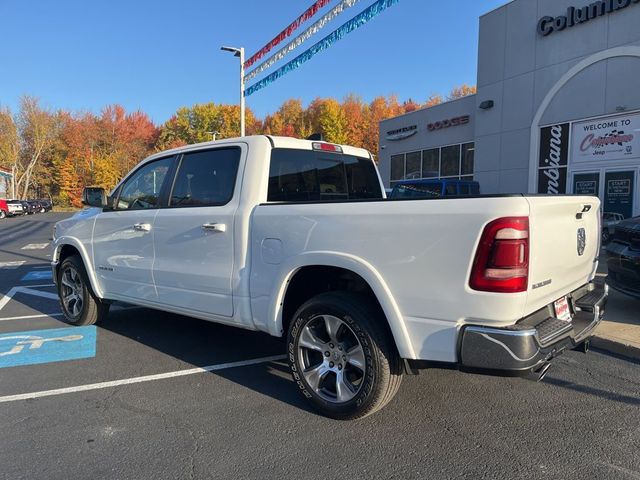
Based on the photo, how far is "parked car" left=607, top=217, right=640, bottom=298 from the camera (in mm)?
5156

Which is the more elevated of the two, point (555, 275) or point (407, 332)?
point (555, 275)

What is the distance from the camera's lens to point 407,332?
2934mm

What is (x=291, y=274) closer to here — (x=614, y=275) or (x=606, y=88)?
(x=614, y=275)

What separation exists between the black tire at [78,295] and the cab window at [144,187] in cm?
105

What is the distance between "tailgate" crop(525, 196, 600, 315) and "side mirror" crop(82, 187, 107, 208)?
4.32m

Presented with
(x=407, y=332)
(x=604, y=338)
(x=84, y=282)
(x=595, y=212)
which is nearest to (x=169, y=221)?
(x=84, y=282)

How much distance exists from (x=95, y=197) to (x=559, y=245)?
4.59m

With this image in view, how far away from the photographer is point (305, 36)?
1029cm

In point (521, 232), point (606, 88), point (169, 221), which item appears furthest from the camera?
point (606, 88)

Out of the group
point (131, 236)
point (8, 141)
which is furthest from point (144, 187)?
point (8, 141)

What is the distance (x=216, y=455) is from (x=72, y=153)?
239ft

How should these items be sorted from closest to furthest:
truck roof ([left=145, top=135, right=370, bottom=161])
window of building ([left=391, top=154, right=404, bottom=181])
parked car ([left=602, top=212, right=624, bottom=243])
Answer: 1. truck roof ([left=145, top=135, right=370, bottom=161])
2. parked car ([left=602, top=212, right=624, bottom=243])
3. window of building ([left=391, top=154, right=404, bottom=181])

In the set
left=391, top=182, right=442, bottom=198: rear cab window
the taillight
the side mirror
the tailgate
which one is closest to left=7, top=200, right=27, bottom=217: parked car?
left=391, top=182, right=442, bottom=198: rear cab window

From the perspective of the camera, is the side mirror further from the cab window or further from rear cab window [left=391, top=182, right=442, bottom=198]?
rear cab window [left=391, top=182, right=442, bottom=198]
